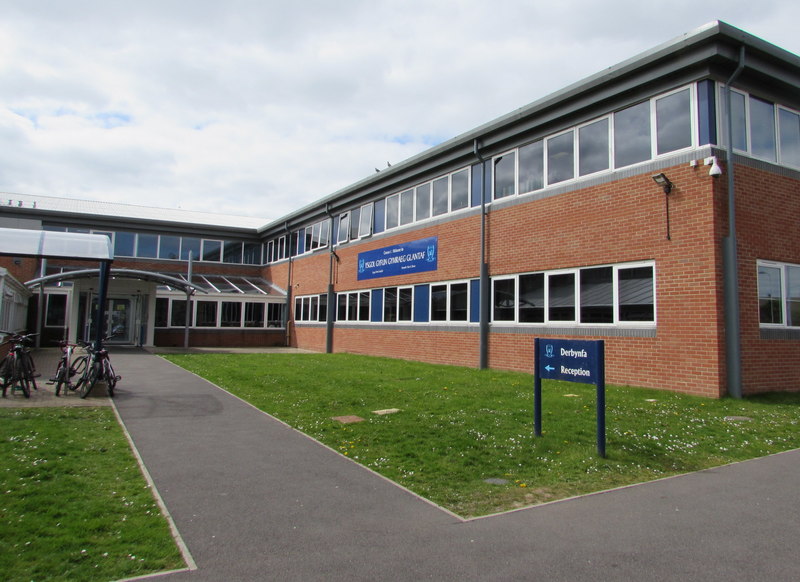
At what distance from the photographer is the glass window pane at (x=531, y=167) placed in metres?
15.1

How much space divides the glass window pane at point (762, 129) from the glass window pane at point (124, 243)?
102 ft

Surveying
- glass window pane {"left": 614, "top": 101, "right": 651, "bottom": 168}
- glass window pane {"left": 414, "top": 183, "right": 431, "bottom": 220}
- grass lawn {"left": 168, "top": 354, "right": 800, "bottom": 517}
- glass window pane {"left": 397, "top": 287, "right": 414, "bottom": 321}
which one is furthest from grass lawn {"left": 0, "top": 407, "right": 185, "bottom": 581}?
glass window pane {"left": 414, "top": 183, "right": 431, "bottom": 220}

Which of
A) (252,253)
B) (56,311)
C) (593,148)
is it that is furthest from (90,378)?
(252,253)

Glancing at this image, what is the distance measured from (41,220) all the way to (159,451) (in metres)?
29.2

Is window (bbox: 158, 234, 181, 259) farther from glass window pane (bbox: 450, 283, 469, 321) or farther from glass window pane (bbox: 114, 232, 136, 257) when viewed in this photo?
glass window pane (bbox: 450, 283, 469, 321)

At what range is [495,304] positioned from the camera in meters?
16.1

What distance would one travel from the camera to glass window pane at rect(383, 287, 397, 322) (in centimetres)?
2130

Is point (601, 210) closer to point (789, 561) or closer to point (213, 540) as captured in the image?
point (789, 561)

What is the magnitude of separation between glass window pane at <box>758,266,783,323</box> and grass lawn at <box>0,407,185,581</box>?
1169 centimetres

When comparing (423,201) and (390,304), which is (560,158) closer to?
(423,201)

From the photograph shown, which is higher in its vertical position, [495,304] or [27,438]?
[495,304]

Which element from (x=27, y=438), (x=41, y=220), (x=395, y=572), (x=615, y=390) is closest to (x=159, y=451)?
(x=27, y=438)

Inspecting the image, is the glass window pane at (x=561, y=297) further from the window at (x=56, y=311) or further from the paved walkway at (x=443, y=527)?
the window at (x=56, y=311)

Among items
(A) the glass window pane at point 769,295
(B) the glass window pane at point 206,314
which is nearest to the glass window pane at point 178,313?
(B) the glass window pane at point 206,314
